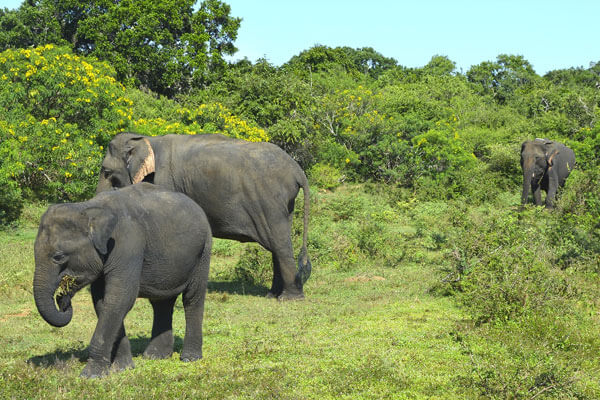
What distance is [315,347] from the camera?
8.07m

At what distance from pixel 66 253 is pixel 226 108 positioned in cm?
2077

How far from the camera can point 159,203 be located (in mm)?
7141

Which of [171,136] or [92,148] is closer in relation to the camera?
[171,136]

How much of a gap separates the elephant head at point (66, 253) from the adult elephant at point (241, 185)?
15.9 feet

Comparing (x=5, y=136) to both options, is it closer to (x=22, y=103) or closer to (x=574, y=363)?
(x=22, y=103)

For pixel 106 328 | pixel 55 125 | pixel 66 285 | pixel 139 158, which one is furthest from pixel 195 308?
pixel 55 125

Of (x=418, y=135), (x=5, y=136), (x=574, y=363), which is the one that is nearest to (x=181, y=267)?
(x=574, y=363)

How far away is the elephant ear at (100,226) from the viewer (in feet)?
20.7

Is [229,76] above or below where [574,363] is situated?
above

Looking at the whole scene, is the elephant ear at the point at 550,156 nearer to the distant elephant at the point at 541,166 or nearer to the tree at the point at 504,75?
the distant elephant at the point at 541,166

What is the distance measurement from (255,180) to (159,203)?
420 centimetres

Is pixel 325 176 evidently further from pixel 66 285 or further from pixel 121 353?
pixel 66 285

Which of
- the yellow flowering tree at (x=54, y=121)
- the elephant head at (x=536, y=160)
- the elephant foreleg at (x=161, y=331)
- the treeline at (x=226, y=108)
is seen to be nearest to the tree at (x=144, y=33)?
the treeline at (x=226, y=108)

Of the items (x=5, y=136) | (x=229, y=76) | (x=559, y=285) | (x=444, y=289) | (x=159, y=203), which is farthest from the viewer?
(x=229, y=76)
